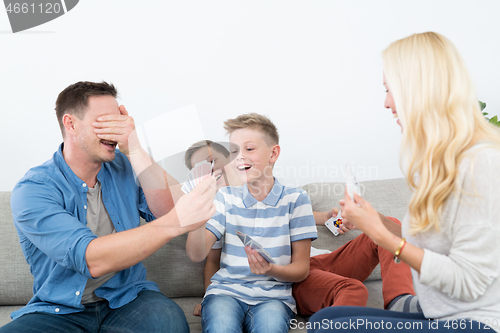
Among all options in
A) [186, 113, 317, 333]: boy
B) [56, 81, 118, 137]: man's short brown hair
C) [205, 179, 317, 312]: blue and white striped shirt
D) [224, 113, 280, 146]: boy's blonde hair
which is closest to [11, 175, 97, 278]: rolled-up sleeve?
[56, 81, 118, 137]: man's short brown hair

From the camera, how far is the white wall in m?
2.15

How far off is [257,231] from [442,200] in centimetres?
80

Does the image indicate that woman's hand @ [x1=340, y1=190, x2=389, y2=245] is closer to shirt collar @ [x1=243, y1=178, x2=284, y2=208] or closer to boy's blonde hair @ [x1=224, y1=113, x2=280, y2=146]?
shirt collar @ [x1=243, y1=178, x2=284, y2=208]

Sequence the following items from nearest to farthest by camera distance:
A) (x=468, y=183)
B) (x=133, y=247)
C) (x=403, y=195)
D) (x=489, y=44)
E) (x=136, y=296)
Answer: (x=468, y=183), (x=133, y=247), (x=136, y=296), (x=403, y=195), (x=489, y=44)

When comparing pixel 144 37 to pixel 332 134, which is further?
pixel 332 134

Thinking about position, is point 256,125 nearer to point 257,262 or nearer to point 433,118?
point 257,262

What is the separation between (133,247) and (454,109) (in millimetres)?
961

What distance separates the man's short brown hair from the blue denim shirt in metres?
0.15

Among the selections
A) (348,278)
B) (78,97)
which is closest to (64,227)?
(78,97)

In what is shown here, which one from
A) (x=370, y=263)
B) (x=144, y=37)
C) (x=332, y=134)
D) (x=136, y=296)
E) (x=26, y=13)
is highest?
(x=26, y=13)

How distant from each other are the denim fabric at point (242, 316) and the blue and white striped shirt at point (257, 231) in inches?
1.5

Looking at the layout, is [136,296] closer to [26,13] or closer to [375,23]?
[26,13]

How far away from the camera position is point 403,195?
6.98 ft

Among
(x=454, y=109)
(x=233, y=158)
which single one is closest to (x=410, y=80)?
(x=454, y=109)
